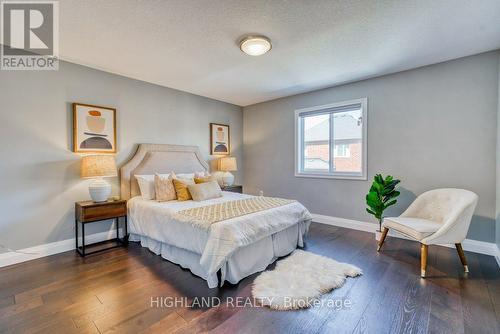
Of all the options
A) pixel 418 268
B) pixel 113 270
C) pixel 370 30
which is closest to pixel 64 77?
pixel 113 270

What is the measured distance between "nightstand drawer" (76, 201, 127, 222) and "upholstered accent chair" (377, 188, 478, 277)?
3515 mm

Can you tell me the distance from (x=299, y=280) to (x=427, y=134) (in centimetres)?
279

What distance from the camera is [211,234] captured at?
214 cm

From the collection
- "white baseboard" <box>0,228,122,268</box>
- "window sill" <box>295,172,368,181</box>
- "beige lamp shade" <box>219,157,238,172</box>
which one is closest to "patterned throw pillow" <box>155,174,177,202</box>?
"white baseboard" <box>0,228,122,268</box>

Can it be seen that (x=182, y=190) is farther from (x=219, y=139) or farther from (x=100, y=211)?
(x=219, y=139)

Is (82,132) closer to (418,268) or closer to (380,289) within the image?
(380,289)

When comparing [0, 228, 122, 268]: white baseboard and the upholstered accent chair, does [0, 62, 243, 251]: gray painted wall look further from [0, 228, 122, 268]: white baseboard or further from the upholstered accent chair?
the upholstered accent chair

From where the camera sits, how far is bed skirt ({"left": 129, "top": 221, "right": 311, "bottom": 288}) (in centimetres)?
217

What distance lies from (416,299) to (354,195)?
6.94ft

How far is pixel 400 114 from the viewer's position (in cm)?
346

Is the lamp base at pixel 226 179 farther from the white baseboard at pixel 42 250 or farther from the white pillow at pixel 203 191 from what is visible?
the white baseboard at pixel 42 250

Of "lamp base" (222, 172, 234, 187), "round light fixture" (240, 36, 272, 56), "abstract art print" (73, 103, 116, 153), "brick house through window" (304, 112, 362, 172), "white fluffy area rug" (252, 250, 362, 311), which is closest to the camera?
"white fluffy area rug" (252, 250, 362, 311)

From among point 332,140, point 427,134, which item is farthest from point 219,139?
point 427,134

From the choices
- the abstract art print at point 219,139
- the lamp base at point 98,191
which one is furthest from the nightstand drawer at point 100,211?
the abstract art print at point 219,139
